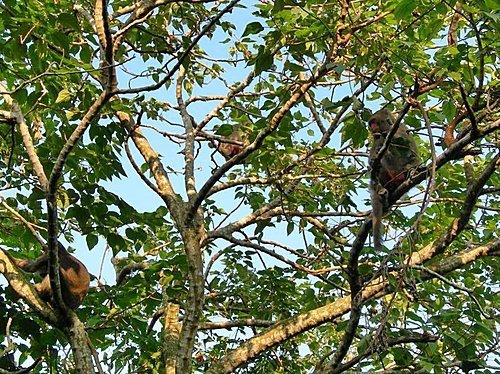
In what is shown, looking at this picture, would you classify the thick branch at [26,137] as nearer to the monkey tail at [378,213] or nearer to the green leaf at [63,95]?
the green leaf at [63,95]

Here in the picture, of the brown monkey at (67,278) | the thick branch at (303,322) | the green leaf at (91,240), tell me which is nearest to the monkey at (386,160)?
the thick branch at (303,322)

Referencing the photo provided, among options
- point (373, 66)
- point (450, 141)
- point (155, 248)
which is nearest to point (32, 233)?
point (155, 248)

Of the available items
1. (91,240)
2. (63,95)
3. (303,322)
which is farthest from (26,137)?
(303,322)

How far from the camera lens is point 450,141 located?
4.40m

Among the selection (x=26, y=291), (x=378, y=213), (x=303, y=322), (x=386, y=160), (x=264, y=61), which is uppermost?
(x=386, y=160)

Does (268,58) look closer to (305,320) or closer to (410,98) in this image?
(410,98)

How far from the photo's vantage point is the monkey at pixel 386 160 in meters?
5.64

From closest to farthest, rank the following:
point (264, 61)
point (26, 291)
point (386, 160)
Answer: point (264, 61) < point (26, 291) < point (386, 160)

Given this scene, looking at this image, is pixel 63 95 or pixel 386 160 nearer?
pixel 63 95

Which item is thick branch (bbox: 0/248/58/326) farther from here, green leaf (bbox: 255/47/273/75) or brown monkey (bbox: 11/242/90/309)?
green leaf (bbox: 255/47/273/75)

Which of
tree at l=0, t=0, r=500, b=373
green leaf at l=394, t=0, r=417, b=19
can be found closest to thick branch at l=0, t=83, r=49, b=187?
tree at l=0, t=0, r=500, b=373

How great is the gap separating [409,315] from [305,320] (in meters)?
1.01

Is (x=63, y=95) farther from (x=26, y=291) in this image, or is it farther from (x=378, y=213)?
(x=378, y=213)

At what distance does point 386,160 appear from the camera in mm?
6762
